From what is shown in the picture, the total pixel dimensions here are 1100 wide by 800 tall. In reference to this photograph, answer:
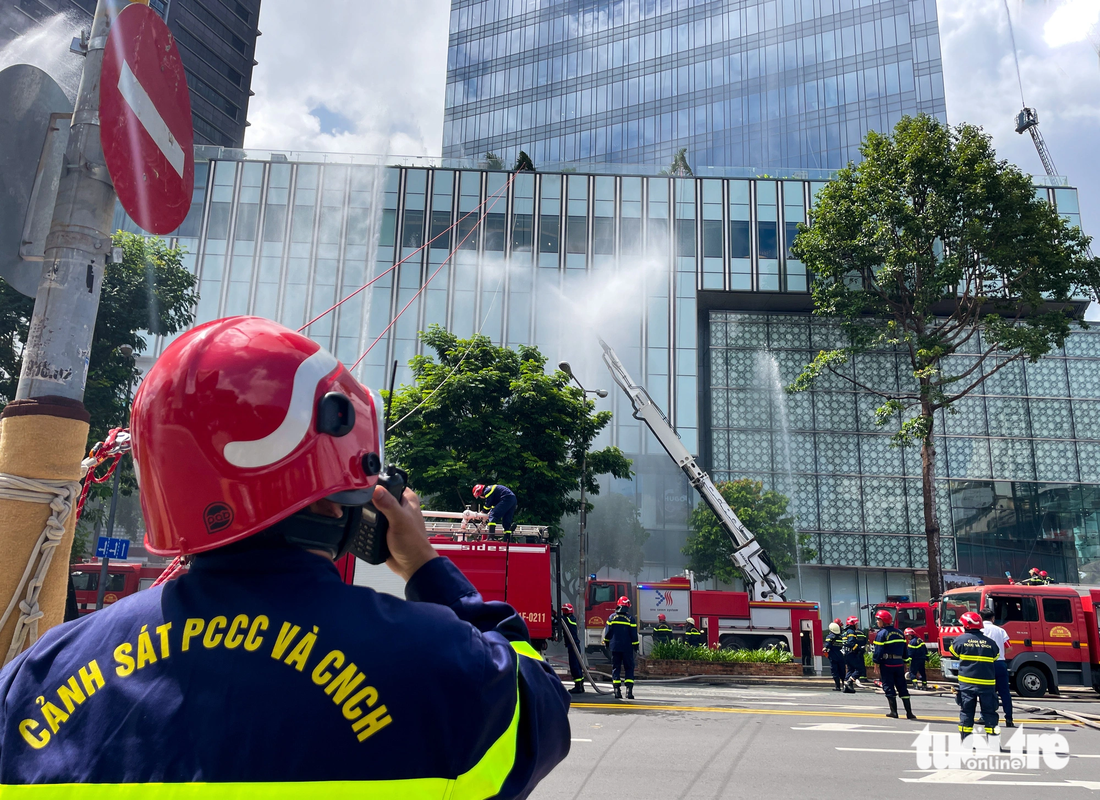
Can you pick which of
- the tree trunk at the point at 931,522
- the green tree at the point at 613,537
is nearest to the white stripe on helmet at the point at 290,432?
the tree trunk at the point at 931,522

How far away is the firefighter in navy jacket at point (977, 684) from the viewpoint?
28.2 feet

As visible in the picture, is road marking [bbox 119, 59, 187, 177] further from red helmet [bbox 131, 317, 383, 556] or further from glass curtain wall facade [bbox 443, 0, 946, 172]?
glass curtain wall facade [bbox 443, 0, 946, 172]

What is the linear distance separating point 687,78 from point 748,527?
123 ft

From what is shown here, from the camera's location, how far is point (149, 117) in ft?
7.37

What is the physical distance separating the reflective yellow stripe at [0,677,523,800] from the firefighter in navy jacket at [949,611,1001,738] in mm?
9285

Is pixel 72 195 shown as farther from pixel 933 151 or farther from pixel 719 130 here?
pixel 719 130

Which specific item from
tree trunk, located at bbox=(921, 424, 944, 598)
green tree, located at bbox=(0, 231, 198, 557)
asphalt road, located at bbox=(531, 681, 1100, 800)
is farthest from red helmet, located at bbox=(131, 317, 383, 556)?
tree trunk, located at bbox=(921, 424, 944, 598)

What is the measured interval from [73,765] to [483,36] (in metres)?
67.3

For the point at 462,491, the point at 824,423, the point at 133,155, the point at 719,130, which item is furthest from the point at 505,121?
the point at 133,155

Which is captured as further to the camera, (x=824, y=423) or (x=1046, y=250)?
(x=824, y=423)

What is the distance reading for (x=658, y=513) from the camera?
36188mm

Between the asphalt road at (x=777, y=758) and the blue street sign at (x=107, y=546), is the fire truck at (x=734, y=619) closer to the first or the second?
the asphalt road at (x=777, y=758)

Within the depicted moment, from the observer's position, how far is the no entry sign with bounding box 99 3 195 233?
7.02ft

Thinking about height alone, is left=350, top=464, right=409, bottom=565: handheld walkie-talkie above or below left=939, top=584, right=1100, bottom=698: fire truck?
above
